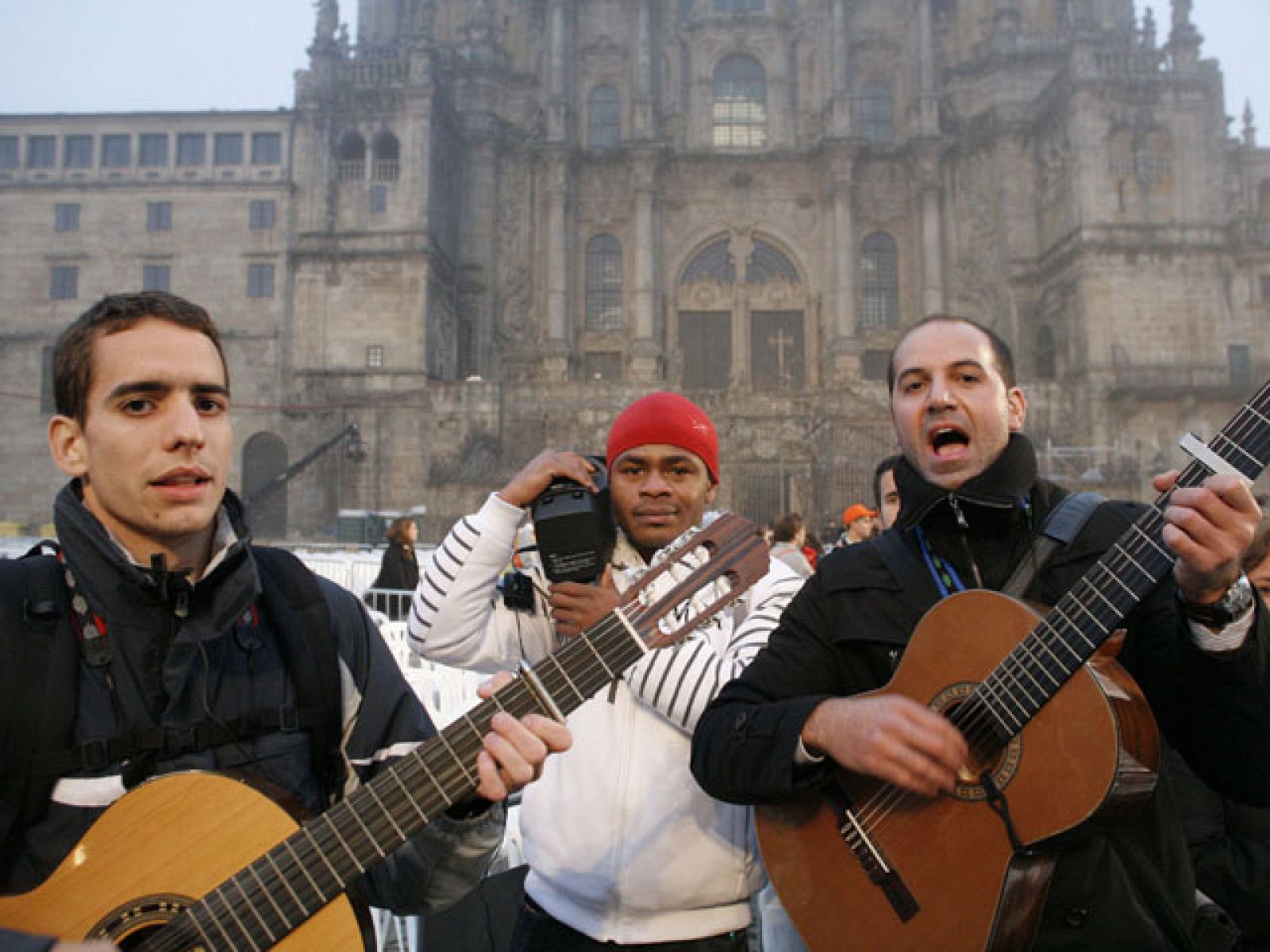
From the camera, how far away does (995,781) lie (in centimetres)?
211

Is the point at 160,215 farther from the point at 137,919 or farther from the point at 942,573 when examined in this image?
the point at 942,573

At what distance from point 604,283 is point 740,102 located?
33.4ft

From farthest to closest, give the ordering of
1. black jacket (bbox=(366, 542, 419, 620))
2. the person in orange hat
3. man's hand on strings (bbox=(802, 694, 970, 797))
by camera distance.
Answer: black jacket (bbox=(366, 542, 419, 620)), the person in orange hat, man's hand on strings (bbox=(802, 694, 970, 797))

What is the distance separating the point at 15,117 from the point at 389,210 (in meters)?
16.3

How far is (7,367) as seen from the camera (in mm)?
33531

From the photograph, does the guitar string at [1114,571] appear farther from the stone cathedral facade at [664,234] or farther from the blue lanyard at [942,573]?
the stone cathedral facade at [664,234]

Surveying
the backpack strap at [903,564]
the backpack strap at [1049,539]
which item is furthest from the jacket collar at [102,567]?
the backpack strap at [1049,539]

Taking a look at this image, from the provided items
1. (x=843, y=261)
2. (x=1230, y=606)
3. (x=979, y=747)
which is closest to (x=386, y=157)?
(x=843, y=261)

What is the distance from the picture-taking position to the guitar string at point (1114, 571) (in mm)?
1916

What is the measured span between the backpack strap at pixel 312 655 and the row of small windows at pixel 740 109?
38478 mm

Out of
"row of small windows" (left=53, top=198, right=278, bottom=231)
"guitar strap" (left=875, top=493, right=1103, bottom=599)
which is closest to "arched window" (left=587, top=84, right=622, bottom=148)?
"row of small windows" (left=53, top=198, right=278, bottom=231)

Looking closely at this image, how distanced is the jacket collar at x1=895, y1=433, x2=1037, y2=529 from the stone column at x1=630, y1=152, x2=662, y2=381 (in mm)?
32509

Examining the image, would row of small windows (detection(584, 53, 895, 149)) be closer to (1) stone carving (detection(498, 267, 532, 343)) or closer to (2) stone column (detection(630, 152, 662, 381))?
(2) stone column (detection(630, 152, 662, 381))

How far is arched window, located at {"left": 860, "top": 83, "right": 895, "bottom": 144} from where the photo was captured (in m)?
37.9
